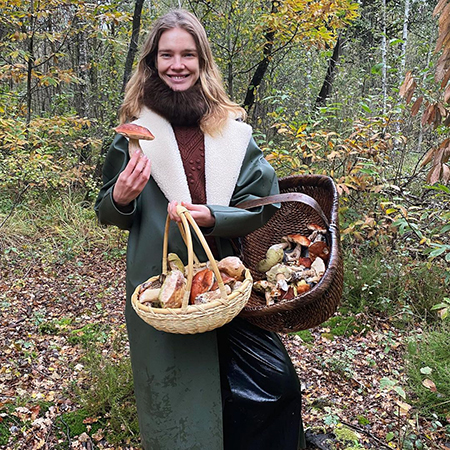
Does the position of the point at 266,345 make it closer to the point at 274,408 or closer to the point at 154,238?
the point at 274,408

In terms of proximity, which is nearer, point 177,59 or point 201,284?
point 201,284

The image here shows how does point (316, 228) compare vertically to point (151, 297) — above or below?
above

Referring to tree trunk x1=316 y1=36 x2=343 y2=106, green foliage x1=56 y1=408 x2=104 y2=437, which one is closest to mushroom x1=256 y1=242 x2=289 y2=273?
green foliage x1=56 y1=408 x2=104 y2=437

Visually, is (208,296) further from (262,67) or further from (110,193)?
(262,67)

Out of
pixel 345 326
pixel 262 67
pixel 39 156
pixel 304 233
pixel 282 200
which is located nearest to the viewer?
pixel 282 200

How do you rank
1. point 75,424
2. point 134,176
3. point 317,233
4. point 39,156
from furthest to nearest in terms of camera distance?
1. point 39,156
2. point 75,424
3. point 317,233
4. point 134,176

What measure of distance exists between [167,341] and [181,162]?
0.72 metres

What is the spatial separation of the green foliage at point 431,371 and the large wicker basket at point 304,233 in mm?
1136

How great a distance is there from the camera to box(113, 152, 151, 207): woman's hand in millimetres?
1450

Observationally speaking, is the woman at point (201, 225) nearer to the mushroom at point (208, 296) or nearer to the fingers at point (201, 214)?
the fingers at point (201, 214)

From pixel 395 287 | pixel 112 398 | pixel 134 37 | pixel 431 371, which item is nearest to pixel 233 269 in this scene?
pixel 112 398

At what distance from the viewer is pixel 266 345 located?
1.78 m

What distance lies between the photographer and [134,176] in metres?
1.46

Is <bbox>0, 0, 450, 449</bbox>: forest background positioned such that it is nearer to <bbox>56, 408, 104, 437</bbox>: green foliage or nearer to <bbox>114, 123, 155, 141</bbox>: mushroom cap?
<bbox>56, 408, 104, 437</bbox>: green foliage
